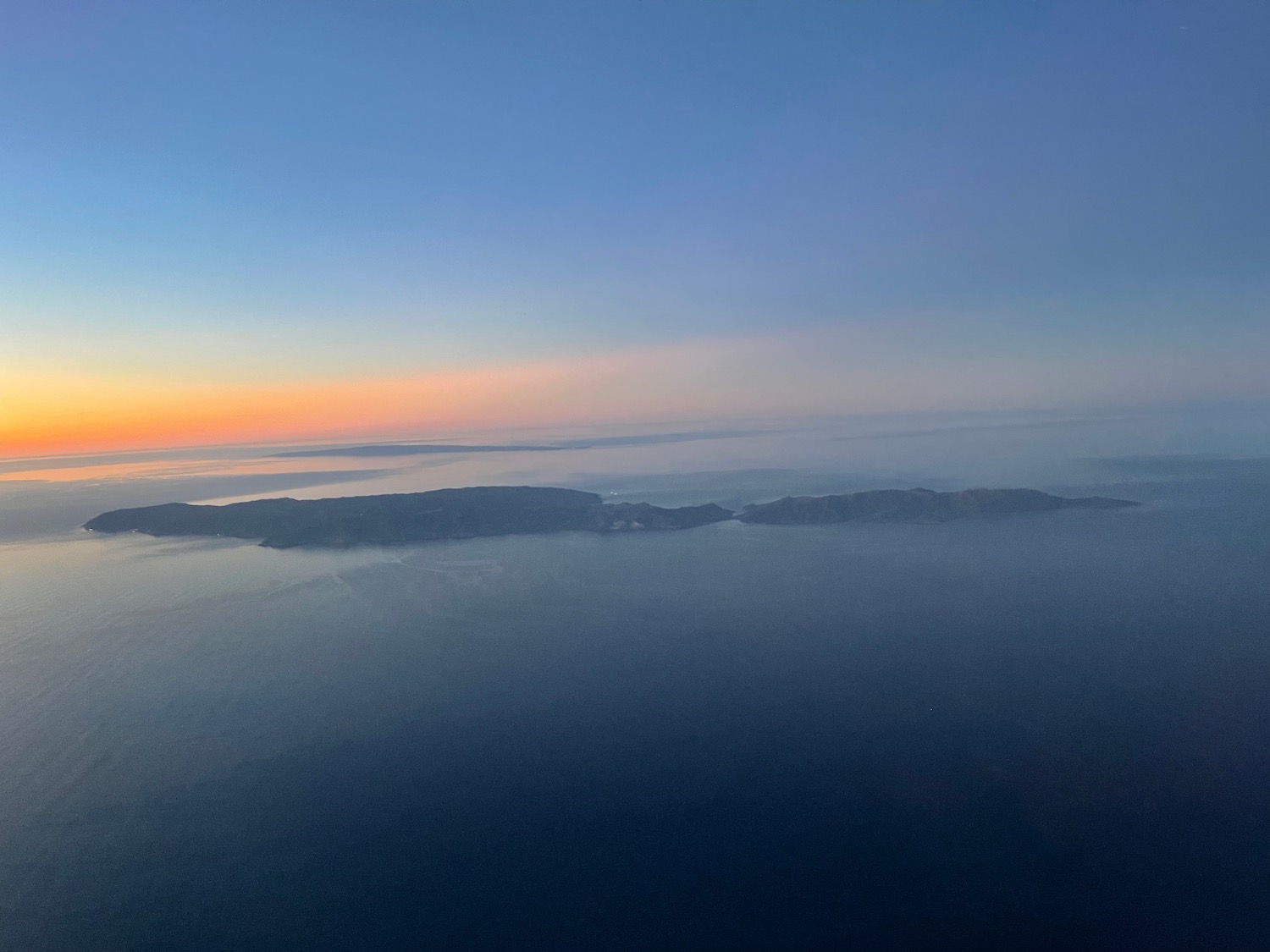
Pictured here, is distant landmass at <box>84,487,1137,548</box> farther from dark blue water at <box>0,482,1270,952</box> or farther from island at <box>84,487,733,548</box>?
dark blue water at <box>0,482,1270,952</box>

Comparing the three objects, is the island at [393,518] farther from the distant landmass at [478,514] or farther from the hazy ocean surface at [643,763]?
the hazy ocean surface at [643,763]

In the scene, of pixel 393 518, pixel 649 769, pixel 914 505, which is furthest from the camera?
pixel 914 505

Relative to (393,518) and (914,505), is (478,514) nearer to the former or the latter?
(393,518)

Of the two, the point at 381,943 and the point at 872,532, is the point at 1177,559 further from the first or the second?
the point at 381,943

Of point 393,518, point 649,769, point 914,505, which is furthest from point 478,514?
point 649,769

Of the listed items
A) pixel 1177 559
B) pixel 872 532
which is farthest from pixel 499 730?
pixel 1177 559

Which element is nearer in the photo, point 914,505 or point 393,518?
point 393,518

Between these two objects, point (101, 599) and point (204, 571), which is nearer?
point (101, 599)

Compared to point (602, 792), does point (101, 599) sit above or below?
above
